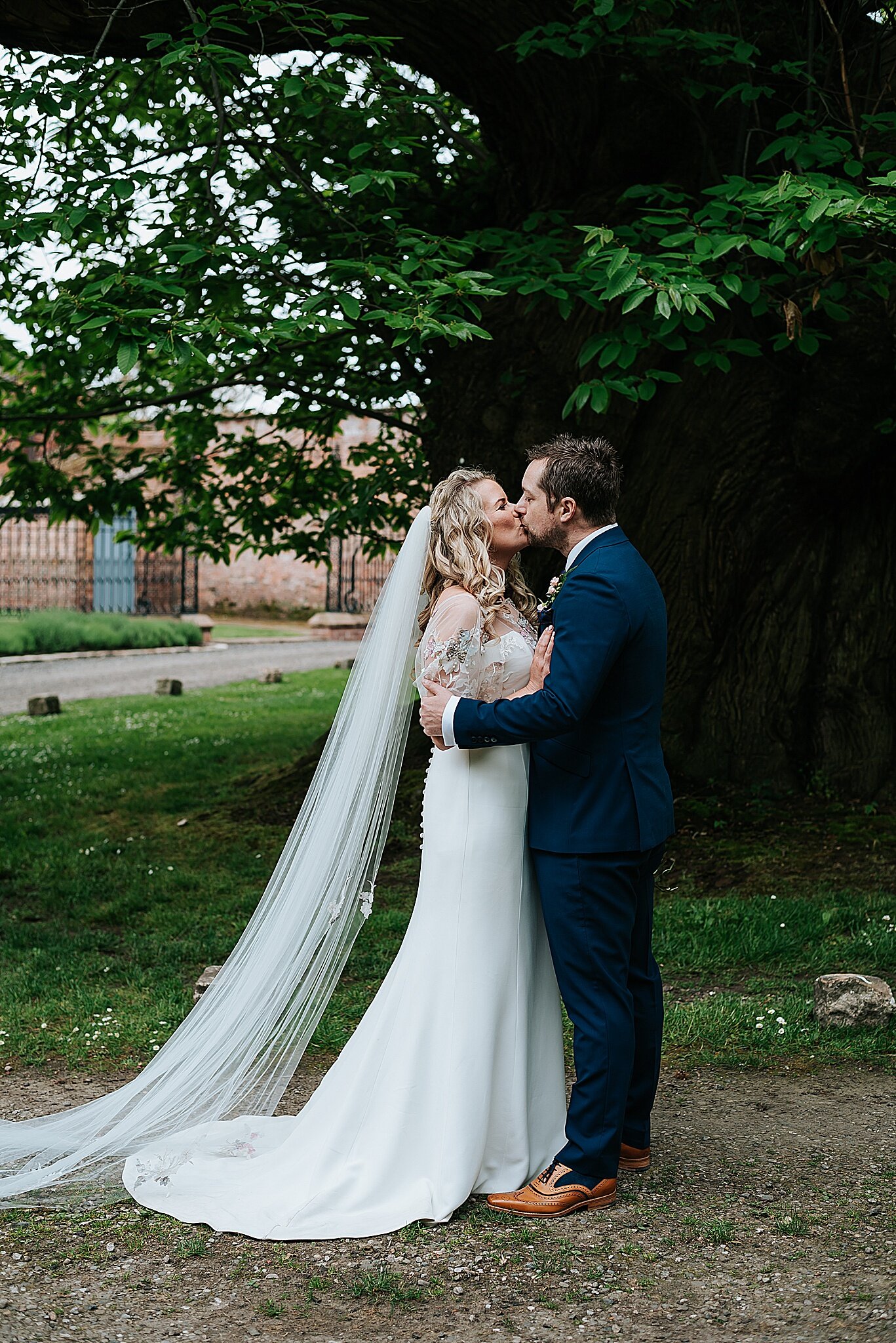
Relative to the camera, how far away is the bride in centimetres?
359

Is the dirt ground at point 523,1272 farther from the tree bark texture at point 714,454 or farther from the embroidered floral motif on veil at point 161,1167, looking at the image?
the tree bark texture at point 714,454

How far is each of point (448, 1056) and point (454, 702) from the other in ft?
3.36

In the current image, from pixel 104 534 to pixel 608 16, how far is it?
88.0 feet

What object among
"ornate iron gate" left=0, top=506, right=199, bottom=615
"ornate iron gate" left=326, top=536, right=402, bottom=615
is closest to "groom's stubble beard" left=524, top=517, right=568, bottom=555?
"ornate iron gate" left=0, top=506, right=199, bottom=615

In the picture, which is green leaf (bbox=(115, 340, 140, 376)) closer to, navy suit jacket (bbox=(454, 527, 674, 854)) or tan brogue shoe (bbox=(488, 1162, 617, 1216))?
navy suit jacket (bbox=(454, 527, 674, 854))

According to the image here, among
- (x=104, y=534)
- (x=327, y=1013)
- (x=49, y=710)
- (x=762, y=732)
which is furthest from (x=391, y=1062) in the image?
(x=104, y=534)

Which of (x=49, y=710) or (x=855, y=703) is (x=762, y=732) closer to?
(x=855, y=703)

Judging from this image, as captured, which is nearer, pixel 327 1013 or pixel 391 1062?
pixel 391 1062

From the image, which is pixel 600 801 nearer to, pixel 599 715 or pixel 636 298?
pixel 599 715

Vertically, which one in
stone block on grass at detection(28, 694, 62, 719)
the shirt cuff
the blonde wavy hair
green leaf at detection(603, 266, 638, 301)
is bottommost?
stone block on grass at detection(28, 694, 62, 719)

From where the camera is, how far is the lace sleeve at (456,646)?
3633mm

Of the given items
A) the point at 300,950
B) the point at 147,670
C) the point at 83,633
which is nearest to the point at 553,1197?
the point at 300,950

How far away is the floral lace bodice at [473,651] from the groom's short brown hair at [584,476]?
0.41 m

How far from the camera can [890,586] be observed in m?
8.09
